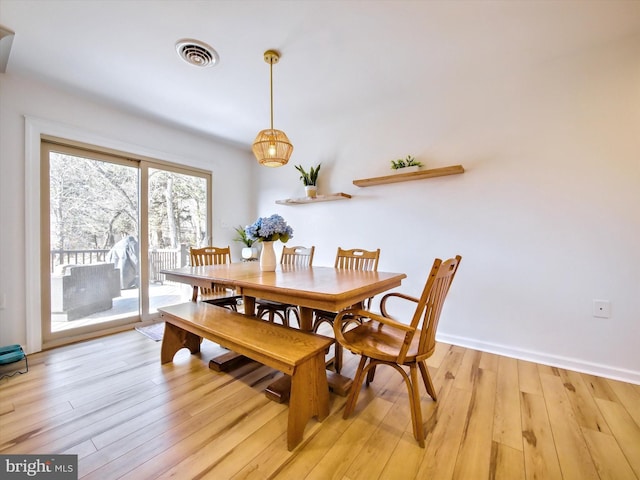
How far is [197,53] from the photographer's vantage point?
6.57 feet

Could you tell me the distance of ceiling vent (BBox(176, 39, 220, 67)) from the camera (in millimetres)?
1904

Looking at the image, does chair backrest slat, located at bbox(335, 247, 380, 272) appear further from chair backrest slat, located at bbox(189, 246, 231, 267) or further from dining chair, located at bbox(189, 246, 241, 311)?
chair backrest slat, located at bbox(189, 246, 231, 267)

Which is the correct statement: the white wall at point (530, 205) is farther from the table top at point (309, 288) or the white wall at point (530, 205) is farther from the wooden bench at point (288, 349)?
the wooden bench at point (288, 349)

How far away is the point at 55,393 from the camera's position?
1732 mm

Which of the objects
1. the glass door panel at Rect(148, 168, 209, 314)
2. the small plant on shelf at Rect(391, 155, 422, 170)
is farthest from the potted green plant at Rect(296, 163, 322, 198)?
the glass door panel at Rect(148, 168, 209, 314)

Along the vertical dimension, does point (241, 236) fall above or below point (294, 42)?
below

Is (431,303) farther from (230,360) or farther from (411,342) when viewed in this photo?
(230,360)

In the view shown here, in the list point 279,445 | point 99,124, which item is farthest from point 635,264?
point 99,124

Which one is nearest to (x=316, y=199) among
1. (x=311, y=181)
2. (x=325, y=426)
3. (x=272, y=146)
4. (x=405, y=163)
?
(x=311, y=181)

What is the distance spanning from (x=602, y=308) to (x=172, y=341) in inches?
136

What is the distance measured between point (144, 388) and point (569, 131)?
3.79 metres

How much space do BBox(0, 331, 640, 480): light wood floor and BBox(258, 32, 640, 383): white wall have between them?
36 cm

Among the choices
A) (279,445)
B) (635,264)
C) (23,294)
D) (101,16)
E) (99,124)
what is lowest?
(279,445)

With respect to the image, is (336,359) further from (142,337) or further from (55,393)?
(142,337)
